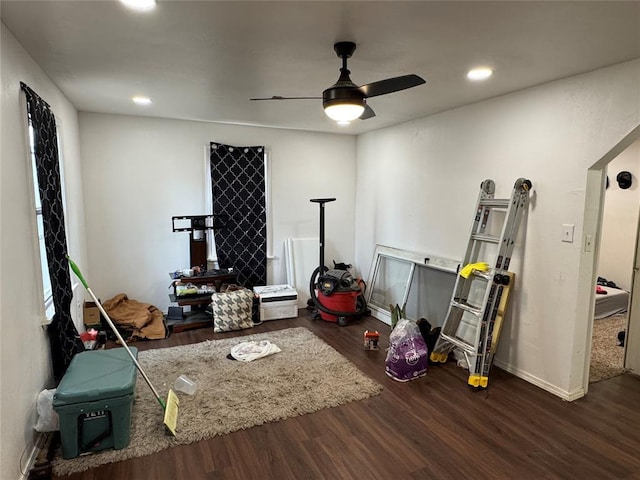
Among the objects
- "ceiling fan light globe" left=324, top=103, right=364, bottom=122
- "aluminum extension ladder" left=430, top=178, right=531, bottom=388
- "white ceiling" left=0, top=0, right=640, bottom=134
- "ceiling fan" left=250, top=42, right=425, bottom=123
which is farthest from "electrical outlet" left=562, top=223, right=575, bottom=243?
"ceiling fan light globe" left=324, top=103, right=364, bottom=122

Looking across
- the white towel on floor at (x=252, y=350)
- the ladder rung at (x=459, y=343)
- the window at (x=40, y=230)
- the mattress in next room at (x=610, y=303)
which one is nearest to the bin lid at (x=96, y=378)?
the window at (x=40, y=230)

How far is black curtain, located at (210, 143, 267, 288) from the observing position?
4656mm

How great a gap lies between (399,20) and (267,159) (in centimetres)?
322

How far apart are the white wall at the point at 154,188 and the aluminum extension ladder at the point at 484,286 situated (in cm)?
242

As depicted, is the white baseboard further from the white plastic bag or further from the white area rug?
the white plastic bag

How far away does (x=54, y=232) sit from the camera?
8.28 ft

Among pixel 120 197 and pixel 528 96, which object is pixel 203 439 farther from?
pixel 528 96

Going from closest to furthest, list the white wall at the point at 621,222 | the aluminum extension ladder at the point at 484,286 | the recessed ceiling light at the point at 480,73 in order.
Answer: the recessed ceiling light at the point at 480,73 < the aluminum extension ladder at the point at 484,286 < the white wall at the point at 621,222

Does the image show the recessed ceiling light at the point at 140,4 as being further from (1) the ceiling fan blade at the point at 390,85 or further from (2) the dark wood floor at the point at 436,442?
(2) the dark wood floor at the point at 436,442

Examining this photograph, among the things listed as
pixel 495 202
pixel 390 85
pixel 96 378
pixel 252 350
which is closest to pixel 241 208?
pixel 252 350

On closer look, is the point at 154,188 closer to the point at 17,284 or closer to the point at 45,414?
→ the point at 17,284

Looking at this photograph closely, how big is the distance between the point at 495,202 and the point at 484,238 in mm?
313

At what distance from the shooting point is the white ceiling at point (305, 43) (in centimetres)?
176

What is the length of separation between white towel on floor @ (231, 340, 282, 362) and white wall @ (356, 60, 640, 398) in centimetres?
197
